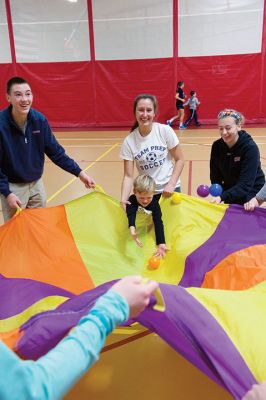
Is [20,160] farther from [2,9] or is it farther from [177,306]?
[2,9]

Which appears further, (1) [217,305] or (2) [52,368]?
(1) [217,305]

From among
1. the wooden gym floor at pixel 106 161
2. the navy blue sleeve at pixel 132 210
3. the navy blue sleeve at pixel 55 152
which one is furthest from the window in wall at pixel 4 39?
the navy blue sleeve at pixel 132 210

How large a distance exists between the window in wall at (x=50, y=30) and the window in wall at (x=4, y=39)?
0.22m

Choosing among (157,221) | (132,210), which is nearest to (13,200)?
(132,210)

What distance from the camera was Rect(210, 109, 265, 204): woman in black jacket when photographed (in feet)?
8.06

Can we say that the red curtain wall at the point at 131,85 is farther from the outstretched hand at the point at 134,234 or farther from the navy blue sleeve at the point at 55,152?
the outstretched hand at the point at 134,234

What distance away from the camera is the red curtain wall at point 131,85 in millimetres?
9672

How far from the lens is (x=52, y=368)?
74 cm

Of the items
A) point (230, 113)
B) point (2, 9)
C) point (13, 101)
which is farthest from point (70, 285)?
point (2, 9)

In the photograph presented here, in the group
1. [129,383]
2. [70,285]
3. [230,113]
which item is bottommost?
[129,383]

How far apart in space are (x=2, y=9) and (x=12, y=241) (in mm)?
9578

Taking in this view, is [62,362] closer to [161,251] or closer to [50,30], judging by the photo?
[161,251]

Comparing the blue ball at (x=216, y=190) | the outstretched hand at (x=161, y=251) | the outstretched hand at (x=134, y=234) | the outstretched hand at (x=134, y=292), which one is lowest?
the outstretched hand at (x=161, y=251)

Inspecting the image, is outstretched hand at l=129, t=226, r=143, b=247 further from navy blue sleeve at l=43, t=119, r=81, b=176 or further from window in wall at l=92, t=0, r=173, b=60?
window in wall at l=92, t=0, r=173, b=60
